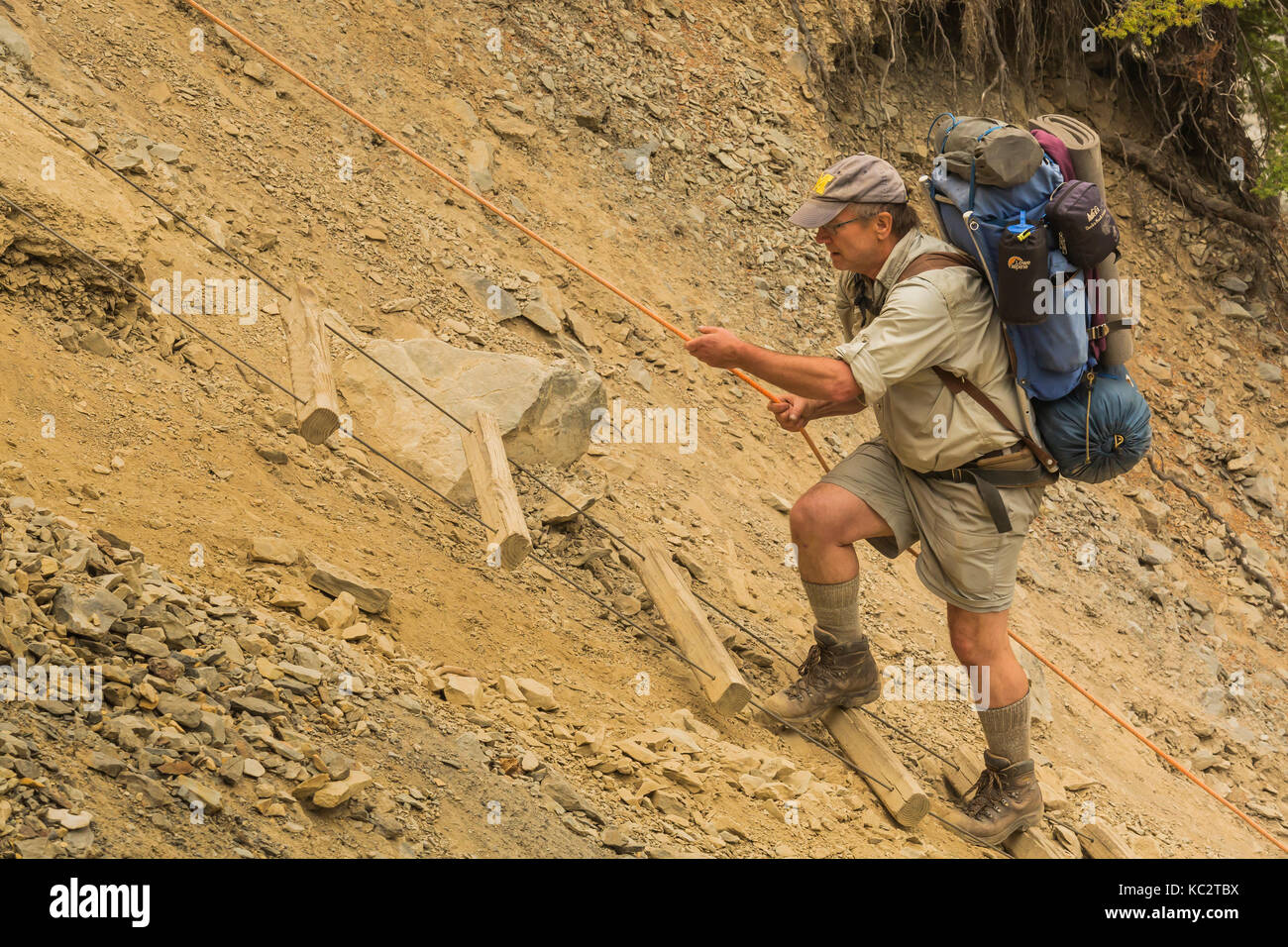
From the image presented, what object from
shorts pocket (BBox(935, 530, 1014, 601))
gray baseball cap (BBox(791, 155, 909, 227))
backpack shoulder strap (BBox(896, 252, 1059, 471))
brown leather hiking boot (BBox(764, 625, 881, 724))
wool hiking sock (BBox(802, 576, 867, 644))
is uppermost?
gray baseball cap (BBox(791, 155, 909, 227))

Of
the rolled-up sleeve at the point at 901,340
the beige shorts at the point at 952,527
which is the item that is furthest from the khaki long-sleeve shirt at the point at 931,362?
the beige shorts at the point at 952,527

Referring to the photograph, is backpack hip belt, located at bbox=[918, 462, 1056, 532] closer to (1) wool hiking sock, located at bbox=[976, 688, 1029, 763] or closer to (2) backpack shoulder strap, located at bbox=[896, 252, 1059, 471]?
(2) backpack shoulder strap, located at bbox=[896, 252, 1059, 471]

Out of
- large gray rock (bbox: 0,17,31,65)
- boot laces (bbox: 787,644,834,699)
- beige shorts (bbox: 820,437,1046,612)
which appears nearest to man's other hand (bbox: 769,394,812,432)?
beige shorts (bbox: 820,437,1046,612)

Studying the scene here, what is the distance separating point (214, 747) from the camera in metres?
3.38

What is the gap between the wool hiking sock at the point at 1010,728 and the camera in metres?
4.59

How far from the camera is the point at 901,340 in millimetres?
4035

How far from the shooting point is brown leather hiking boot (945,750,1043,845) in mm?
4742

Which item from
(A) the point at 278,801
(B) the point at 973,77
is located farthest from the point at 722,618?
(B) the point at 973,77

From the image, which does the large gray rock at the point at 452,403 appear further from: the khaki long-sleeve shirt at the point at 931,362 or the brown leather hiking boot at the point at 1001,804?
the brown leather hiking boot at the point at 1001,804

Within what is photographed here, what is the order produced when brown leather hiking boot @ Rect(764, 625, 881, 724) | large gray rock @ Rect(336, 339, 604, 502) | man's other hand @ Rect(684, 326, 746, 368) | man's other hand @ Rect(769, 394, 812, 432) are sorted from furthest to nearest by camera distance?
large gray rock @ Rect(336, 339, 604, 502), brown leather hiking boot @ Rect(764, 625, 881, 724), man's other hand @ Rect(769, 394, 812, 432), man's other hand @ Rect(684, 326, 746, 368)

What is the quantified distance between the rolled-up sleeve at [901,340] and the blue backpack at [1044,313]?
8.9 inches

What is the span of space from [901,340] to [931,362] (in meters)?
0.16

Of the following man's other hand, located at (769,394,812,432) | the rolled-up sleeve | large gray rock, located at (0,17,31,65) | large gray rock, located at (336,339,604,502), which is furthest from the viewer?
large gray rock, located at (0,17,31,65)

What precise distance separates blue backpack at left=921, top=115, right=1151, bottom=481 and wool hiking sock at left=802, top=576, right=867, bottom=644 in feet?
3.02
